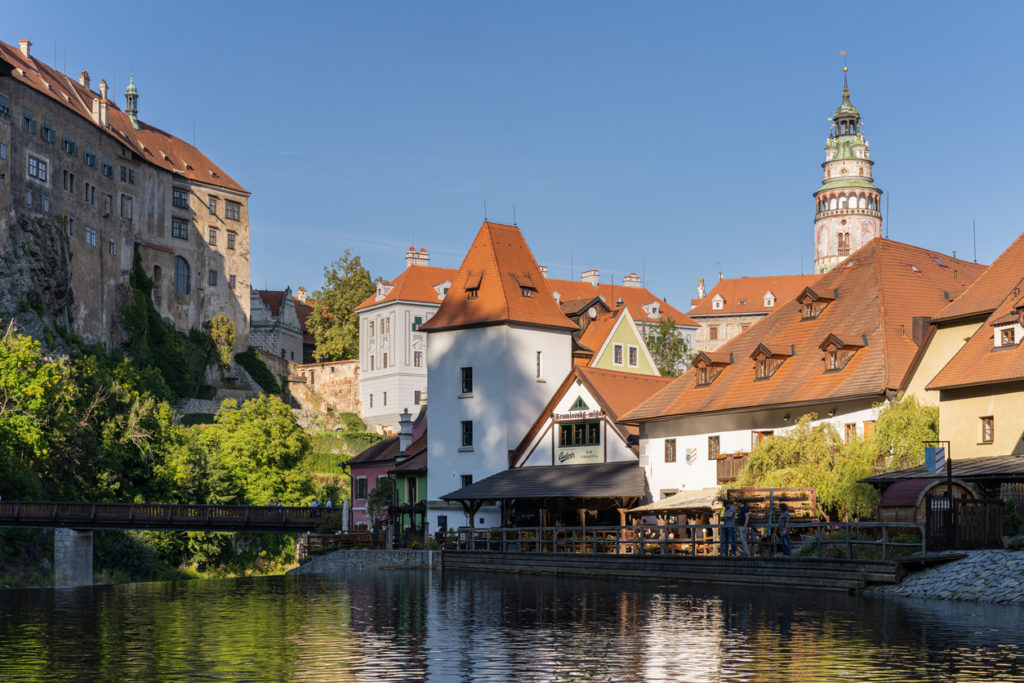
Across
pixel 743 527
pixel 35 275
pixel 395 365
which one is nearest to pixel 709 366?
pixel 743 527

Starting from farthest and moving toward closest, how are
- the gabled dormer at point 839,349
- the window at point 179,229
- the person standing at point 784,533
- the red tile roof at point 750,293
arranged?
the red tile roof at point 750,293 < the window at point 179,229 < the gabled dormer at point 839,349 < the person standing at point 784,533

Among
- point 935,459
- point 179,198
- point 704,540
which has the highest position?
point 179,198

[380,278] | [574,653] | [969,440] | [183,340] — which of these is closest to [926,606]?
[574,653]

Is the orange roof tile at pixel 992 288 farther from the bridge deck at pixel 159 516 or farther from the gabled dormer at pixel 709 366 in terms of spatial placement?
the bridge deck at pixel 159 516

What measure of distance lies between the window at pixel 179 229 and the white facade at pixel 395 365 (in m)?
18.0

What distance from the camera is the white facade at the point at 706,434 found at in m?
45.6

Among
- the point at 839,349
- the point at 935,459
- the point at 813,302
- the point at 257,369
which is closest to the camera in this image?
the point at 935,459

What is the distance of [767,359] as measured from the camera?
49969 millimetres

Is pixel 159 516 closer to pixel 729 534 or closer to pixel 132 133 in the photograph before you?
pixel 729 534

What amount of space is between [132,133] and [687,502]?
87890mm

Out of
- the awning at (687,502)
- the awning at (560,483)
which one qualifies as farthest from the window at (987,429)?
the awning at (560,483)

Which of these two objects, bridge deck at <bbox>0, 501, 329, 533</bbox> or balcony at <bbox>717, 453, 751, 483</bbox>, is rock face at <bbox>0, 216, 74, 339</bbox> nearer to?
bridge deck at <bbox>0, 501, 329, 533</bbox>

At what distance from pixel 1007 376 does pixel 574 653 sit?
75.0 ft

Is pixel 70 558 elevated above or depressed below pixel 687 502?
below
